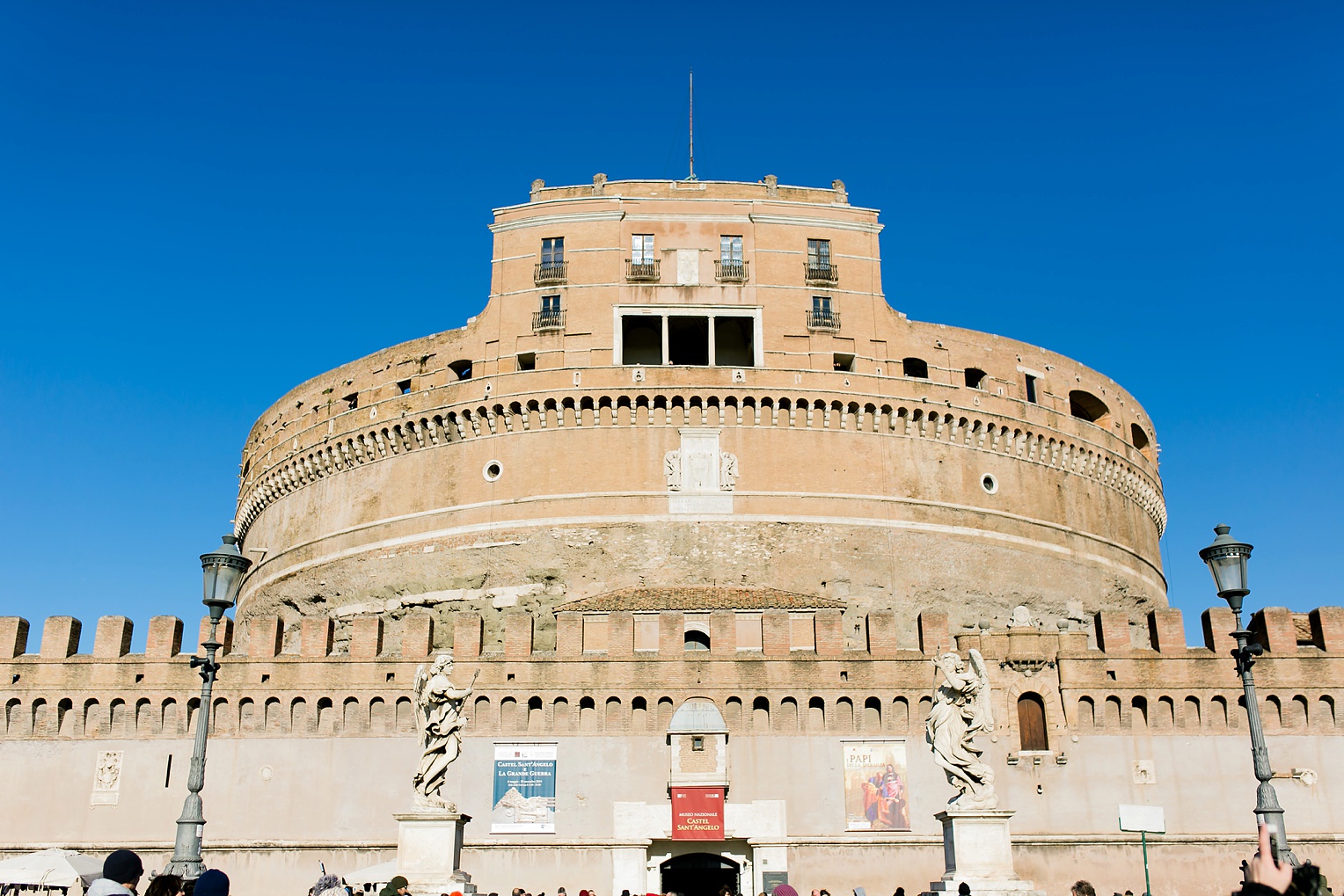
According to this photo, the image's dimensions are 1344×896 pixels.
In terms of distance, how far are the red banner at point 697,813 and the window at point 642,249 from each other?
1744 centimetres

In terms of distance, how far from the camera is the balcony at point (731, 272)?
3622 cm

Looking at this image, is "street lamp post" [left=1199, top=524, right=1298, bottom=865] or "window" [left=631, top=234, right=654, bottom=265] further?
"window" [left=631, top=234, right=654, bottom=265]

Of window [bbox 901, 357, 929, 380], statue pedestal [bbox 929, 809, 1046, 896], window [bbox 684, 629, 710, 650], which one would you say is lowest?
statue pedestal [bbox 929, 809, 1046, 896]

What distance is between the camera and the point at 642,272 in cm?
3625

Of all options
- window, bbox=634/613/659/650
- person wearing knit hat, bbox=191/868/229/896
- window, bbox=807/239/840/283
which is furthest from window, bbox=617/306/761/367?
person wearing knit hat, bbox=191/868/229/896

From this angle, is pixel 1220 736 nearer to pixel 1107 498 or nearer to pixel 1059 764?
pixel 1059 764

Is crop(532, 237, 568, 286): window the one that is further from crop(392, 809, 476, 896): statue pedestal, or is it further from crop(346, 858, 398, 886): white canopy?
crop(392, 809, 476, 896): statue pedestal

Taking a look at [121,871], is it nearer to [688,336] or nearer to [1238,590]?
[1238,590]

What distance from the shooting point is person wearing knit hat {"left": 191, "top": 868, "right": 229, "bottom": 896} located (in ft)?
20.9

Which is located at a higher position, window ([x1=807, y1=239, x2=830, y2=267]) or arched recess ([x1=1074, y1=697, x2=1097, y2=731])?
window ([x1=807, y1=239, x2=830, y2=267])

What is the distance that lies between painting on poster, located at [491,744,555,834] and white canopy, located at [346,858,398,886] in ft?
8.90

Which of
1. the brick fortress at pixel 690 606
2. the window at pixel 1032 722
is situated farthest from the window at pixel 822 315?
the window at pixel 1032 722

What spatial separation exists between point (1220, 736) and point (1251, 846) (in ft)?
7.15

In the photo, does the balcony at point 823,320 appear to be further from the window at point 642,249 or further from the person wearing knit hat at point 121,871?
the person wearing knit hat at point 121,871
